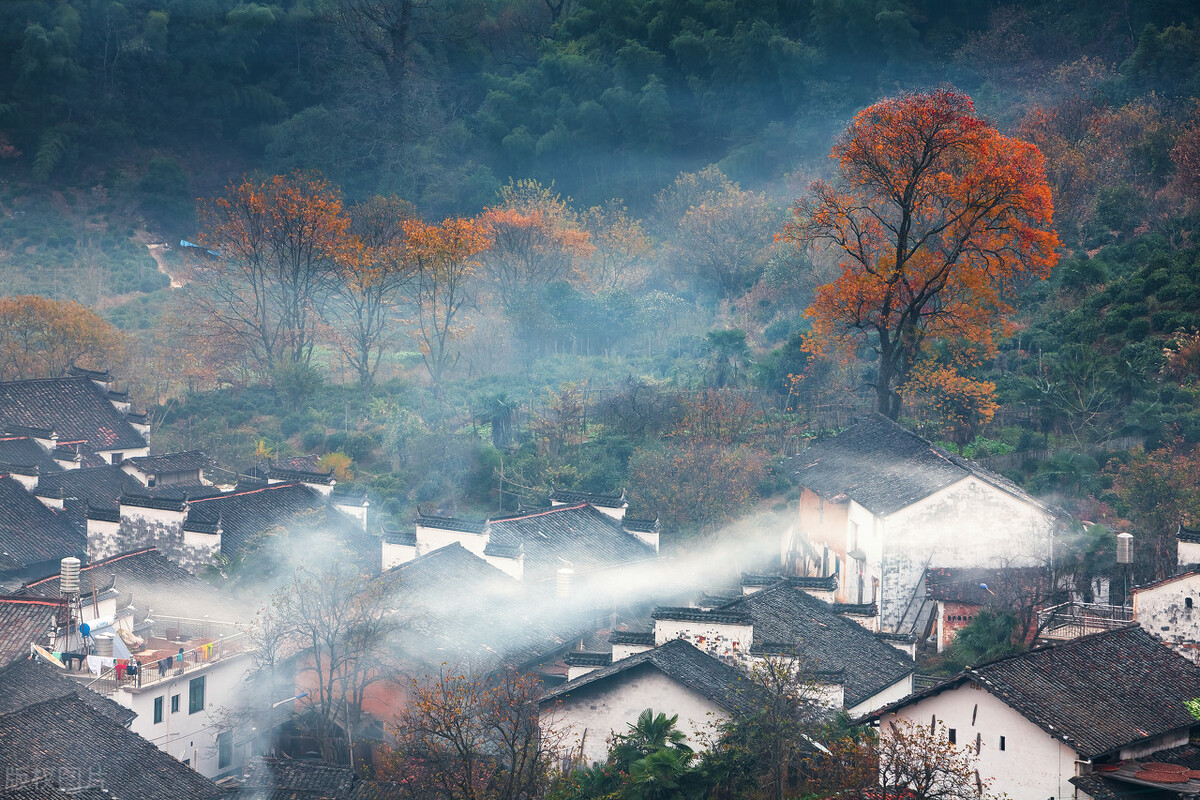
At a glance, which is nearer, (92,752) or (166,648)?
(92,752)

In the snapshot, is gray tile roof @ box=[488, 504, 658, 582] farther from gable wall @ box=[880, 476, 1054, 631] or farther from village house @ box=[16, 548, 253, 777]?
village house @ box=[16, 548, 253, 777]

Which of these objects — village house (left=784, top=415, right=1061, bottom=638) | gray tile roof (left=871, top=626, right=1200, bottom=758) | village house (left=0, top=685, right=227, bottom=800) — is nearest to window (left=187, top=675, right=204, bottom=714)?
village house (left=0, top=685, right=227, bottom=800)

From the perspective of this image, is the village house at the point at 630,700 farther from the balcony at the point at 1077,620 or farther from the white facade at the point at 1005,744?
the balcony at the point at 1077,620

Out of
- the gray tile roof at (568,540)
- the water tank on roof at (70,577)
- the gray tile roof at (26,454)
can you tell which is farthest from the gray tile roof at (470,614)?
the gray tile roof at (26,454)

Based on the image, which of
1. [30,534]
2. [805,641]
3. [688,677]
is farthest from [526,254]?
[688,677]

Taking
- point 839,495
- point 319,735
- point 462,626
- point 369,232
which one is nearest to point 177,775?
point 319,735

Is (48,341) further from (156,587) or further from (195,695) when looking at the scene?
(195,695)
